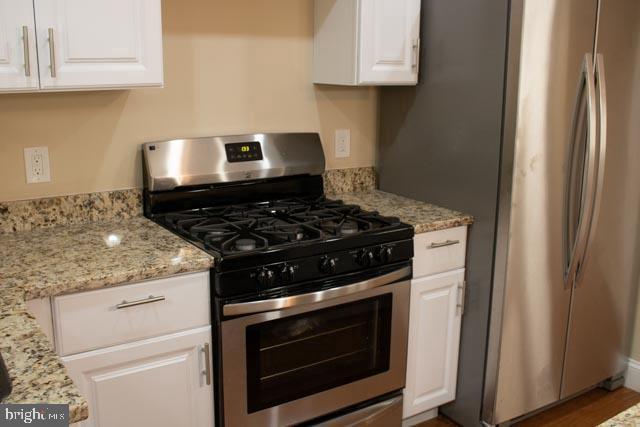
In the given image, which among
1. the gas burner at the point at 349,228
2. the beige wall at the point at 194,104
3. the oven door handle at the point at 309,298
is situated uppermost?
the beige wall at the point at 194,104

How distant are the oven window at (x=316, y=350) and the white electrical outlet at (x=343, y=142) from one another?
813 mm

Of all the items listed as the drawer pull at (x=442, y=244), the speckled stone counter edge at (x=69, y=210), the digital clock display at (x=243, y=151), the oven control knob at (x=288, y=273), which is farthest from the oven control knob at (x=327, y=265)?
the speckled stone counter edge at (x=69, y=210)

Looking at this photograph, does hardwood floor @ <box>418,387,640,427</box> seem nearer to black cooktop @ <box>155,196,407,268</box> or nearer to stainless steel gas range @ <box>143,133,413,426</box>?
stainless steel gas range @ <box>143,133,413,426</box>

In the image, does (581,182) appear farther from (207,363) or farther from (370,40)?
(207,363)

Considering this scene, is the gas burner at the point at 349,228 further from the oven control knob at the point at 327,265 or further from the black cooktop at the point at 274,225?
the oven control knob at the point at 327,265

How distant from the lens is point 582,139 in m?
2.55

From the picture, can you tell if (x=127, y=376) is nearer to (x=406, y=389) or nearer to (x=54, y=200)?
(x=54, y=200)

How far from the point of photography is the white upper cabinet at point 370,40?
2.54 m

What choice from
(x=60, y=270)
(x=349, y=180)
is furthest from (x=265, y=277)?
(x=349, y=180)

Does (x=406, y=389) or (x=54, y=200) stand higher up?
(x=54, y=200)

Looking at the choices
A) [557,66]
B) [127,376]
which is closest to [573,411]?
[557,66]

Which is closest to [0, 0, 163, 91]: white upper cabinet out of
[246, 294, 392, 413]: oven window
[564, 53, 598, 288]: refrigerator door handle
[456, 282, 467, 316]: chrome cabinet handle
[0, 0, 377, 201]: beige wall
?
[0, 0, 377, 201]: beige wall

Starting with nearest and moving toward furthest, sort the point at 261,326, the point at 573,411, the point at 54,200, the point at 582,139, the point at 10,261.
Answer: the point at 10,261 < the point at 261,326 < the point at 54,200 < the point at 582,139 < the point at 573,411

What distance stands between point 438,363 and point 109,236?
1.34m
